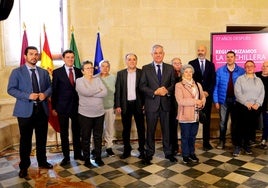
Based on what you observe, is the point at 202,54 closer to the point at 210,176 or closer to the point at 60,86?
the point at 210,176

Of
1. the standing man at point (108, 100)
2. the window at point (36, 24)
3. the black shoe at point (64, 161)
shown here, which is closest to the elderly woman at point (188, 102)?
the standing man at point (108, 100)

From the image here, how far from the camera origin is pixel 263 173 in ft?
11.6

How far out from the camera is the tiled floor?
3.29 m

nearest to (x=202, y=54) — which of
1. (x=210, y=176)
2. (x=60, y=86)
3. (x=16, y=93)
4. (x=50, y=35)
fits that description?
(x=210, y=176)

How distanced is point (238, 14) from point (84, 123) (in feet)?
12.6

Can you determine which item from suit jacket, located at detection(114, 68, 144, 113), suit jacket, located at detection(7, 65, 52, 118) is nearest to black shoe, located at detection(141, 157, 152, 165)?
suit jacket, located at detection(114, 68, 144, 113)

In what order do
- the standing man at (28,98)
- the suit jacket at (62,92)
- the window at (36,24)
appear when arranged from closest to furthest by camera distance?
the standing man at (28,98)
the suit jacket at (62,92)
the window at (36,24)

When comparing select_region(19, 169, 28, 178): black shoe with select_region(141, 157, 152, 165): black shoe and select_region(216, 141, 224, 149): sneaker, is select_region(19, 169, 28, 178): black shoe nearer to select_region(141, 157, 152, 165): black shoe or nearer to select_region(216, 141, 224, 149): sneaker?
select_region(141, 157, 152, 165): black shoe

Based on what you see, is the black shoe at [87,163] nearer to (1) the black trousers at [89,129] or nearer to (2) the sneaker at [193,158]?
(1) the black trousers at [89,129]

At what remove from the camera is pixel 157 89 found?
3807 millimetres

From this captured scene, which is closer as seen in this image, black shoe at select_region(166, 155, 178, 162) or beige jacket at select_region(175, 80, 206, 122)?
beige jacket at select_region(175, 80, 206, 122)

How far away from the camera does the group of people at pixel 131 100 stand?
11.5 ft

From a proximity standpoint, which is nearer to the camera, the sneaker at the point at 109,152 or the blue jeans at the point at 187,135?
the blue jeans at the point at 187,135

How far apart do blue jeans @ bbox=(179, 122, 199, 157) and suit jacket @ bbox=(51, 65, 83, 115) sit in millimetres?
Answer: 1476
